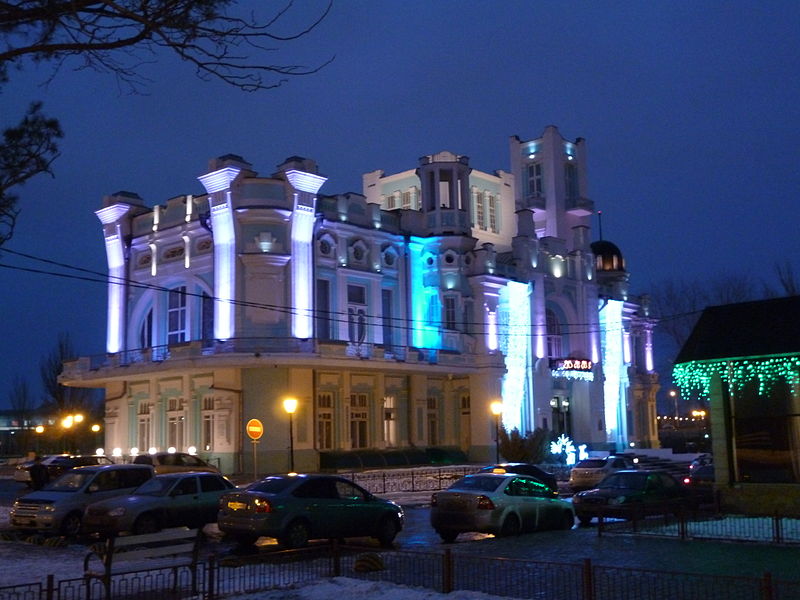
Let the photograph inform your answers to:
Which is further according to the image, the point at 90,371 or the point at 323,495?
the point at 90,371

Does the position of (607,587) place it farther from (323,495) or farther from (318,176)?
(318,176)

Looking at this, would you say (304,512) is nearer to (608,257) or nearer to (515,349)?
(515,349)

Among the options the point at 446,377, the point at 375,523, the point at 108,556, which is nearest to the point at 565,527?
the point at 375,523

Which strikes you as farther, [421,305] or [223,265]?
[421,305]

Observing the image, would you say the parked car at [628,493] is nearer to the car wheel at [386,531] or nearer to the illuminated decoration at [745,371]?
the illuminated decoration at [745,371]

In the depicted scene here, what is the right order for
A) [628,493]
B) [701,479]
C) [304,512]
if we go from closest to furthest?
1. [304,512]
2. [628,493]
3. [701,479]

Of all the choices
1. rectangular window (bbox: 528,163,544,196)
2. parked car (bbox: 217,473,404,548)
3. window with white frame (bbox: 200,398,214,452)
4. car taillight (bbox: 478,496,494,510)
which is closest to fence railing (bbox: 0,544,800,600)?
parked car (bbox: 217,473,404,548)

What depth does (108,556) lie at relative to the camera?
12.7 m

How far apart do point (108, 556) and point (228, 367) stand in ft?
99.3

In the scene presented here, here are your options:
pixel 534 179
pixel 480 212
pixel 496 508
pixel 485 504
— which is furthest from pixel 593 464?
pixel 534 179

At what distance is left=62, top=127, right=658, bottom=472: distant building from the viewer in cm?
4303

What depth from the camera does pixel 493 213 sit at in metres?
59.6

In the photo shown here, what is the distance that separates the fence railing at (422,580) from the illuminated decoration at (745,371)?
7.89m

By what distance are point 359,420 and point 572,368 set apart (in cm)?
1553
